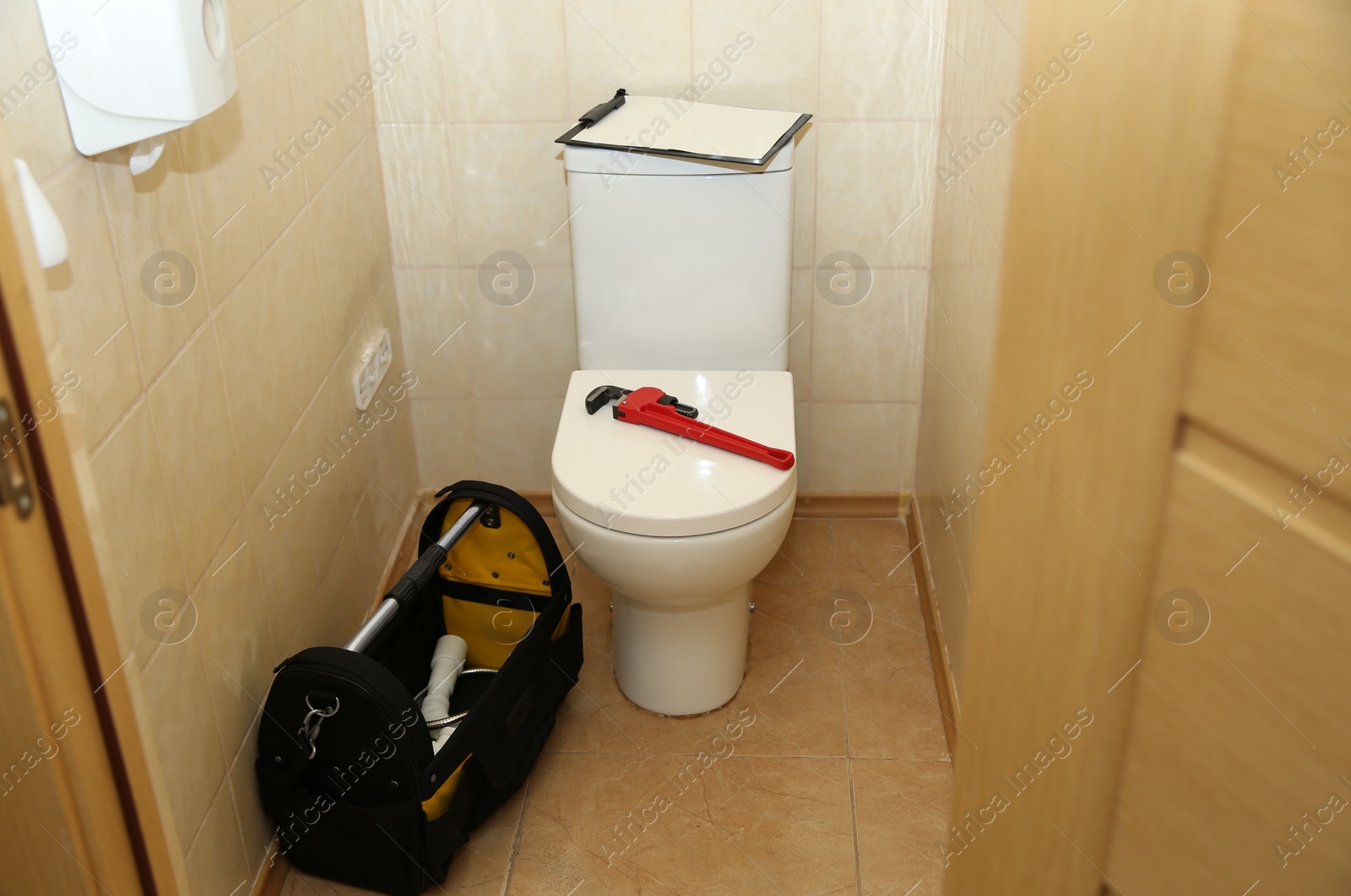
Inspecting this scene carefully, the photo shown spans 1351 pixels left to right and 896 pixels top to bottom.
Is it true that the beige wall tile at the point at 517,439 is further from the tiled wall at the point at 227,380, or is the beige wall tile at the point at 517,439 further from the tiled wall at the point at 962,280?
the tiled wall at the point at 962,280

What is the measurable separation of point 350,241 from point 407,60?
374 mm

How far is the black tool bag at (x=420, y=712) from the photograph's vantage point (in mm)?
1409

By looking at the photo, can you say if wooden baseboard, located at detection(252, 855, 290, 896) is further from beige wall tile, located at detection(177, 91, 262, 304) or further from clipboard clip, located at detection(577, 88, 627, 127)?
clipboard clip, located at detection(577, 88, 627, 127)

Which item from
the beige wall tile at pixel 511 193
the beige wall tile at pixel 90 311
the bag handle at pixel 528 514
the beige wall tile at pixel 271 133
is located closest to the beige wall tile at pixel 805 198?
the beige wall tile at pixel 511 193

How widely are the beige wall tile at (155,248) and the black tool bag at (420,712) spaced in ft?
1.50

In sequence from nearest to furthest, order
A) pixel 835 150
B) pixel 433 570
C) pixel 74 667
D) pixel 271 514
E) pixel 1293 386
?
1. pixel 1293 386
2. pixel 74 667
3. pixel 271 514
4. pixel 433 570
5. pixel 835 150

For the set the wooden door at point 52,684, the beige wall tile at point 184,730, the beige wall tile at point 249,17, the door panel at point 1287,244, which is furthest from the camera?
the beige wall tile at point 249,17

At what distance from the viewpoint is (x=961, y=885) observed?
34 cm

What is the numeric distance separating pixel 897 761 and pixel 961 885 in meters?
1.49

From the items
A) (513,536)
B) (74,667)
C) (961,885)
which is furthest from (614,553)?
(961,885)

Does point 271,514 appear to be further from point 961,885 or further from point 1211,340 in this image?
point 1211,340

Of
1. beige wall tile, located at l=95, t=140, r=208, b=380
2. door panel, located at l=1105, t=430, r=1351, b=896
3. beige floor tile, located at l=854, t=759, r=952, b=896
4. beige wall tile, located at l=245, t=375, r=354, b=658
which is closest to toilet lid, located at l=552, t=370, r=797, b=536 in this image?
beige wall tile, located at l=245, t=375, r=354, b=658

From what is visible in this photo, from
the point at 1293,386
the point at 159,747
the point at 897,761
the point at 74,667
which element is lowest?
the point at 897,761

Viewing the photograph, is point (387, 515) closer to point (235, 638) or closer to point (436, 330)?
point (436, 330)
